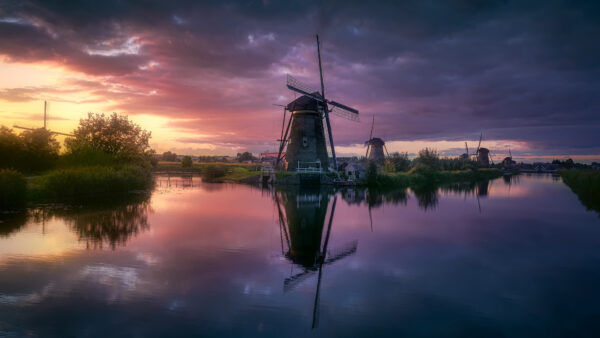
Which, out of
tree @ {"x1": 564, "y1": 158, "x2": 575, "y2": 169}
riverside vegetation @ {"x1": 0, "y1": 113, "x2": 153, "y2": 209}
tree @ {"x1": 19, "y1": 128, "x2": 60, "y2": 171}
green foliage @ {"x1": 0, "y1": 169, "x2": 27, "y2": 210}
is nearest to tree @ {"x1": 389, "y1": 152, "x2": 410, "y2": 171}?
riverside vegetation @ {"x1": 0, "y1": 113, "x2": 153, "y2": 209}

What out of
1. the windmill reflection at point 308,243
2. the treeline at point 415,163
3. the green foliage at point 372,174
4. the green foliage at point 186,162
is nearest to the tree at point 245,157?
the green foliage at point 186,162

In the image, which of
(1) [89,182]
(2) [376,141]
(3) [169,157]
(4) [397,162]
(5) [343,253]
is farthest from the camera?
(3) [169,157]

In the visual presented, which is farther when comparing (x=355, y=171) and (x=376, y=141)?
(x=376, y=141)

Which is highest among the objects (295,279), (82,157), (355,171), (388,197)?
(82,157)

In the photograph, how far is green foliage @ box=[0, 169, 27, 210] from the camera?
17391 millimetres

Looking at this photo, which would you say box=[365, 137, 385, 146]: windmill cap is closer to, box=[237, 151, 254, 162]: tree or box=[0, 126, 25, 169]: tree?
box=[0, 126, 25, 169]: tree

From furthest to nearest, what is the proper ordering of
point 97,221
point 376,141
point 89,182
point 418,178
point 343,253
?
1. point 376,141
2. point 418,178
3. point 89,182
4. point 97,221
5. point 343,253

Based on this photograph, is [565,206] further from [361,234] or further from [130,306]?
[130,306]

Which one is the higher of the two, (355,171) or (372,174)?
(355,171)

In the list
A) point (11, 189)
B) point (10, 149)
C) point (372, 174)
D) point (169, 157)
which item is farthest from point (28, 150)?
point (169, 157)

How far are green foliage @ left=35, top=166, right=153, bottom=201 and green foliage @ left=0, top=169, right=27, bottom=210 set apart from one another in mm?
1750

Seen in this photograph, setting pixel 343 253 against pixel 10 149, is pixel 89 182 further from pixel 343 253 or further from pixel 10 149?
pixel 343 253

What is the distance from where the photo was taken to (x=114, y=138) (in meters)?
30.1

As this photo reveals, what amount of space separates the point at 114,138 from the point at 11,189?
1318 centimetres
